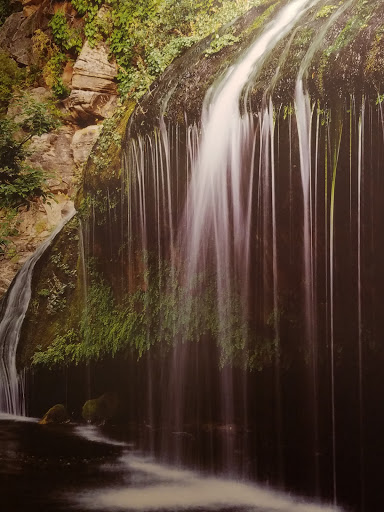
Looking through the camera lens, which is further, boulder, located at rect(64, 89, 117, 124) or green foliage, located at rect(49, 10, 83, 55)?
green foliage, located at rect(49, 10, 83, 55)

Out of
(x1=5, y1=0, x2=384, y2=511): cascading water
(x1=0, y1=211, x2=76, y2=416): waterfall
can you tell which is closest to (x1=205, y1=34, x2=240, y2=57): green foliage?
(x1=5, y1=0, x2=384, y2=511): cascading water

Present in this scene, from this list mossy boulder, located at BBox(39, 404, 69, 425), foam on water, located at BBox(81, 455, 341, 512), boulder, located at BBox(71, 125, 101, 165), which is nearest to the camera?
foam on water, located at BBox(81, 455, 341, 512)

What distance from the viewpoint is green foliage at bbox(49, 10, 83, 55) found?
260 inches

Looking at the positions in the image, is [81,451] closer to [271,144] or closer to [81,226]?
[81,226]

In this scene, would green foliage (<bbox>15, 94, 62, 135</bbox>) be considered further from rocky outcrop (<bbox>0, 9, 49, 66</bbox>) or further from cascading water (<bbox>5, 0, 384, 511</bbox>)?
cascading water (<bbox>5, 0, 384, 511</bbox>)

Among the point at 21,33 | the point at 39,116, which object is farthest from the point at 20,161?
the point at 21,33

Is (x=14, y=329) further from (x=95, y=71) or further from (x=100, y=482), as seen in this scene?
(x=95, y=71)

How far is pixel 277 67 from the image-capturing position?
4332 millimetres

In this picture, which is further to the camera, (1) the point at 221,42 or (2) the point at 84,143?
(2) the point at 84,143

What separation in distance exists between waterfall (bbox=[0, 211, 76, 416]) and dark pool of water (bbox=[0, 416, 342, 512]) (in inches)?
18.6

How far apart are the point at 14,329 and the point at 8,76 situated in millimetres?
2935

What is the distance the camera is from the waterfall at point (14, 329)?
5.64 m

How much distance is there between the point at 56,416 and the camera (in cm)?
531

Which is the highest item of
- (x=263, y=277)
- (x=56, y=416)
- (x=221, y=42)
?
(x=221, y=42)
